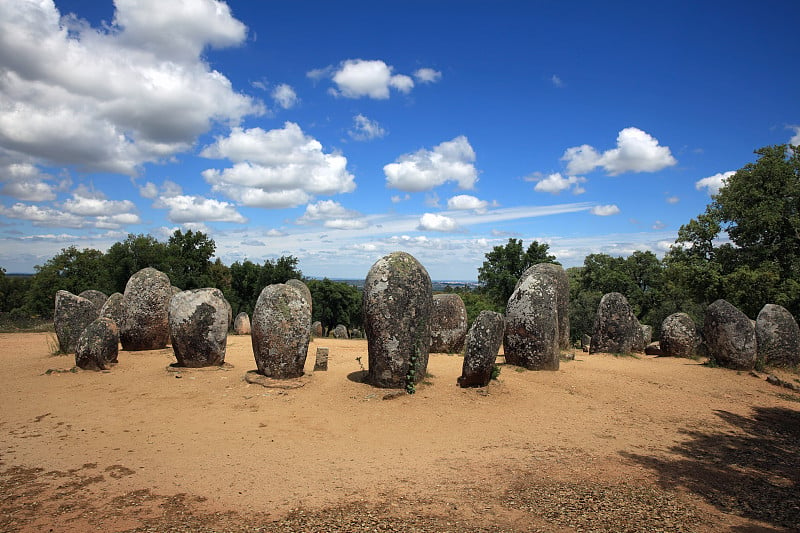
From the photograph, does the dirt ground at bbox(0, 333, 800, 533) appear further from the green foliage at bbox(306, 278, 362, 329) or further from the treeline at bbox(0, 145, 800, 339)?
the green foliage at bbox(306, 278, 362, 329)

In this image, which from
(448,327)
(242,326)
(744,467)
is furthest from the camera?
(242,326)

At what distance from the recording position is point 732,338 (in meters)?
12.9

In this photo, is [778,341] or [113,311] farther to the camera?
[113,311]

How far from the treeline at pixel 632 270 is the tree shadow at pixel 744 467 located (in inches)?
502

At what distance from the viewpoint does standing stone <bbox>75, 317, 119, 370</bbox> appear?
420 inches

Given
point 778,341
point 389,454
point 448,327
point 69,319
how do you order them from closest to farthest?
point 389,454, point 69,319, point 778,341, point 448,327

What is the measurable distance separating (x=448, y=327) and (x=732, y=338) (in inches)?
332

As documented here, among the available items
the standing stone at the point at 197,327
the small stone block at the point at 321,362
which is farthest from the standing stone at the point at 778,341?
the standing stone at the point at 197,327

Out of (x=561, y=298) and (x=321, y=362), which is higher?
(x=561, y=298)

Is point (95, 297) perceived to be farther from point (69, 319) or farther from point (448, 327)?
point (448, 327)

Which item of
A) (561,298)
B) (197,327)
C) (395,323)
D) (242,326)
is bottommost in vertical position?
(242,326)

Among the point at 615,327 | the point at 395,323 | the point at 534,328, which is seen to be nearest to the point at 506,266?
the point at 615,327

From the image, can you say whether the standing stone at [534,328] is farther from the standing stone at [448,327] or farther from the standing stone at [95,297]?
the standing stone at [95,297]

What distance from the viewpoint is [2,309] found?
42.9m
